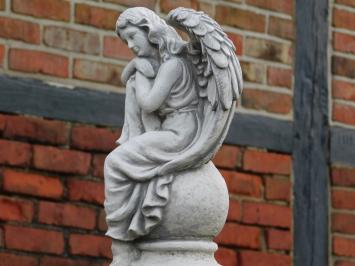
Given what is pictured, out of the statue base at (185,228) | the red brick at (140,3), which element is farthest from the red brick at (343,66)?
the statue base at (185,228)

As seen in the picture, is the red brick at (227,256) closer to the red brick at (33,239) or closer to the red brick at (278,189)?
the red brick at (278,189)

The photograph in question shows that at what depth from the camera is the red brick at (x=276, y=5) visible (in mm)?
5824

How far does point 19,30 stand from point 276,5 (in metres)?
1.35

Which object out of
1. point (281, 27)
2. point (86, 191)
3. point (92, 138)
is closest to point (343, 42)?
point (281, 27)

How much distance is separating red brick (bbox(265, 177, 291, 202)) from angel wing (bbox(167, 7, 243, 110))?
2.17 metres

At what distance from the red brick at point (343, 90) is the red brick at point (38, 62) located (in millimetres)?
1416

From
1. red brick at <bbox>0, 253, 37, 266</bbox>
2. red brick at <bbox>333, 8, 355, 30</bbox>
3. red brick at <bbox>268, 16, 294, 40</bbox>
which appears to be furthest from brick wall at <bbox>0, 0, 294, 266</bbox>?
red brick at <bbox>333, 8, 355, 30</bbox>

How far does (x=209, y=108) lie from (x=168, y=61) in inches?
7.4

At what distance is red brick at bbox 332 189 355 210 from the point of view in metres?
5.90

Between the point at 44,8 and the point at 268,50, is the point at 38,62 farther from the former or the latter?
the point at 268,50

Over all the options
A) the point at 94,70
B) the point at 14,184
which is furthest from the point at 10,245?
the point at 94,70

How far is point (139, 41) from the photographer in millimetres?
3670

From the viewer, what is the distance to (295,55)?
5.91 m

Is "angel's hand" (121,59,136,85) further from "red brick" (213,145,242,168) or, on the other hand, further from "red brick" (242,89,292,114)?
"red brick" (242,89,292,114)
